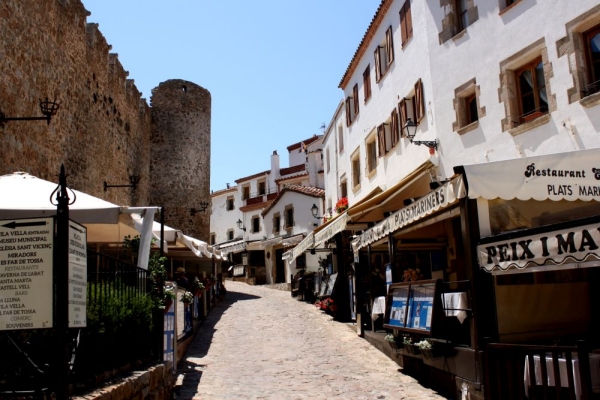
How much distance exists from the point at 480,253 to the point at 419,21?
844 cm

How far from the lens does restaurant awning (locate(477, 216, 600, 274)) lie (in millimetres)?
4887

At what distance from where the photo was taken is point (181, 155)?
90.1 ft

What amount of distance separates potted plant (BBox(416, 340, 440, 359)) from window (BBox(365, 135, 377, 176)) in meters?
10.3

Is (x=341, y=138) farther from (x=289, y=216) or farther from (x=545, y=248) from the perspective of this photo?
(x=545, y=248)

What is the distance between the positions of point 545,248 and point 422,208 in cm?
259

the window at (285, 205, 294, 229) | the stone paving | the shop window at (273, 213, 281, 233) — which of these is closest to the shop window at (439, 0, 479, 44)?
the stone paving

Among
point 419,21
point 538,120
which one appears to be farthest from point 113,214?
point 419,21

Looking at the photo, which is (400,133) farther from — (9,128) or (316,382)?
(9,128)

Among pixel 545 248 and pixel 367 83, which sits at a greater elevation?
pixel 367 83

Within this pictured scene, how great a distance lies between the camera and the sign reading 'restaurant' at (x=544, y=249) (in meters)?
4.88

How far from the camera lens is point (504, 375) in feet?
16.9

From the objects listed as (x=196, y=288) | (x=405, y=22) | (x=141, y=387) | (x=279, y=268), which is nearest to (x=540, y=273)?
(x=141, y=387)

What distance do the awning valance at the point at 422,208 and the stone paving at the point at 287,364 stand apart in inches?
88.9

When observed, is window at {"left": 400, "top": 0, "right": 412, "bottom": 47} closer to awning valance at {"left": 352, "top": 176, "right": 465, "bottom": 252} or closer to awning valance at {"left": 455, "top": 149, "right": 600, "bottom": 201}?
awning valance at {"left": 352, "top": 176, "right": 465, "bottom": 252}
